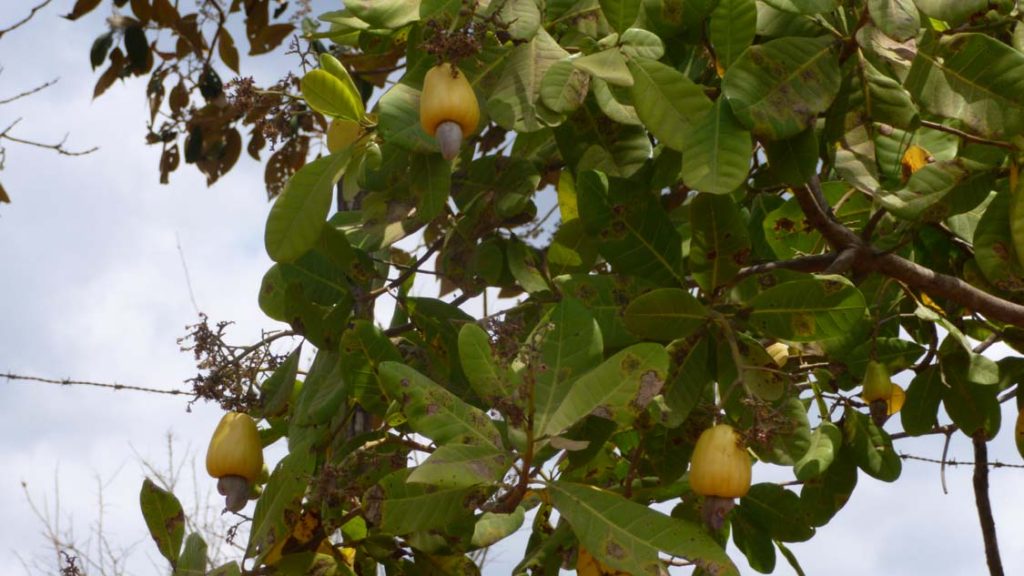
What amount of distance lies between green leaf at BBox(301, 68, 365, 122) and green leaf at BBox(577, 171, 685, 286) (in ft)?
0.95

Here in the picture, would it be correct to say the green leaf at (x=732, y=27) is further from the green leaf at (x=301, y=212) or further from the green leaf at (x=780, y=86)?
the green leaf at (x=301, y=212)

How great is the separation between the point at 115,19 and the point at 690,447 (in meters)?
2.47

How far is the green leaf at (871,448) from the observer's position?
5.60ft

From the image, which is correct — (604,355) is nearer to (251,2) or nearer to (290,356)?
(290,356)

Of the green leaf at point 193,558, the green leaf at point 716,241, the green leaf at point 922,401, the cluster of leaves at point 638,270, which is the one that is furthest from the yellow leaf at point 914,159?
the green leaf at point 193,558

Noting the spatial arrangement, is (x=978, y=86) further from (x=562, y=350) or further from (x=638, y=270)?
(x=562, y=350)

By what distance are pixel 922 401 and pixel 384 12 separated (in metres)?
1.00

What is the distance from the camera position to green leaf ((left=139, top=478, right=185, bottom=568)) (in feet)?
5.15

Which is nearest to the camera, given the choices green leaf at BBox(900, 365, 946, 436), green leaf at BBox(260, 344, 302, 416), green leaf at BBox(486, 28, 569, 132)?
green leaf at BBox(486, 28, 569, 132)

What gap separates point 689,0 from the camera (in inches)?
55.6

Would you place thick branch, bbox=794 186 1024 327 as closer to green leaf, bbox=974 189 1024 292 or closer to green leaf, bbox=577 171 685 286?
green leaf, bbox=974 189 1024 292

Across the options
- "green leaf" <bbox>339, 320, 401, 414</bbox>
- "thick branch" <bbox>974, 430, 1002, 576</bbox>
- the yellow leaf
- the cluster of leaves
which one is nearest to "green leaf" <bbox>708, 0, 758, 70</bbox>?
the cluster of leaves

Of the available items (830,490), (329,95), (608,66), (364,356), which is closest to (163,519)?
(364,356)

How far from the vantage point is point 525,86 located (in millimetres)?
1321
